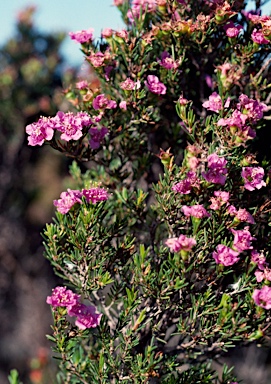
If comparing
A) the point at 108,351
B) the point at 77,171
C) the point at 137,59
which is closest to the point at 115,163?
the point at 77,171

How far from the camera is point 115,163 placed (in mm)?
2680

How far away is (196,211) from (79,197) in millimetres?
476

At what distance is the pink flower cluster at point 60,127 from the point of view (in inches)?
80.7

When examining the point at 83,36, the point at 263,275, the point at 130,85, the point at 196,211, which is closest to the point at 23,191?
the point at 83,36

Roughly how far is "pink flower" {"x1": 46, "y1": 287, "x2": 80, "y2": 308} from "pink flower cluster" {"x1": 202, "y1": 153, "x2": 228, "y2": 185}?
72 centimetres

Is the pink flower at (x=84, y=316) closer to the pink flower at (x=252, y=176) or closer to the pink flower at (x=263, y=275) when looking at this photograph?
the pink flower at (x=263, y=275)

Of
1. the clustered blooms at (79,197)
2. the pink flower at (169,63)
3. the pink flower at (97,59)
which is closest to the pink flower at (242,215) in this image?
the clustered blooms at (79,197)

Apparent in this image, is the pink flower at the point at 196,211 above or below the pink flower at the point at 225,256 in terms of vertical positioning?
above

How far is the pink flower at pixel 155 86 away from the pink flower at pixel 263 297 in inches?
37.8

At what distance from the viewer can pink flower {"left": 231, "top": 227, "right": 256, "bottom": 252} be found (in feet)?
6.36

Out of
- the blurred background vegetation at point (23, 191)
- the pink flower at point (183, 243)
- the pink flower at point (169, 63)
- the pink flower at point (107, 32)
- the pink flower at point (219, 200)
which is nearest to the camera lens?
the pink flower at point (183, 243)

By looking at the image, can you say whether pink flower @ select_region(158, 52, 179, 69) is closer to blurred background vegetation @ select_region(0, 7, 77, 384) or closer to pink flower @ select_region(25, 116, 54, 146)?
pink flower @ select_region(25, 116, 54, 146)

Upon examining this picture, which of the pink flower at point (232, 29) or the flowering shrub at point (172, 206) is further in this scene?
the pink flower at point (232, 29)

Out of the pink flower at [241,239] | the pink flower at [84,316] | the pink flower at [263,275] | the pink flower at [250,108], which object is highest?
the pink flower at [250,108]
